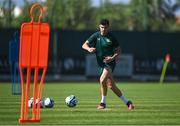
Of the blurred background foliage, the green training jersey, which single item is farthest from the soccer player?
the blurred background foliage

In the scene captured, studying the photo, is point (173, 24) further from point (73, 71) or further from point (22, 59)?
point (22, 59)

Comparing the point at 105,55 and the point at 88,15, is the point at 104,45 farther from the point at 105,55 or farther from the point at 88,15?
the point at 88,15

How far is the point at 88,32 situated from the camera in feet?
161

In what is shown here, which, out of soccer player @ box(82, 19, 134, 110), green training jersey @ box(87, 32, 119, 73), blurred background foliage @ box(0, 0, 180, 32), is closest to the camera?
soccer player @ box(82, 19, 134, 110)

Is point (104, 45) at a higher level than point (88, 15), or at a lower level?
higher

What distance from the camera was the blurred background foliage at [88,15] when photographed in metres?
57.5

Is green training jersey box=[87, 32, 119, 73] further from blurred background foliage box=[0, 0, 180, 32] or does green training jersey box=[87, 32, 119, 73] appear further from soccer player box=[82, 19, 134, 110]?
blurred background foliage box=[0, 0, 180, 32]

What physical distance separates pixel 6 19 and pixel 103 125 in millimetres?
43102

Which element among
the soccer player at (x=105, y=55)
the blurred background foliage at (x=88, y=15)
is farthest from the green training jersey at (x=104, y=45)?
the blurred background foliage at (x=88, y=15)

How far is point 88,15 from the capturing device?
114 metres

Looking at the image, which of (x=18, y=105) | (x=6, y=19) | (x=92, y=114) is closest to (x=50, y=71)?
(x=6, y=19)

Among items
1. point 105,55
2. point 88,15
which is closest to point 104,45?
point 105,55

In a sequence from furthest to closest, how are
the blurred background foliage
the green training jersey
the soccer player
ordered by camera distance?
the blurred background foliage
the green training jersey
the soccer player

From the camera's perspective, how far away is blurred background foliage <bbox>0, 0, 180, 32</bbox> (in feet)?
189
